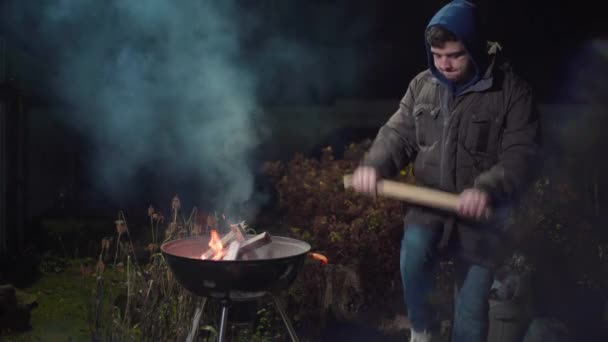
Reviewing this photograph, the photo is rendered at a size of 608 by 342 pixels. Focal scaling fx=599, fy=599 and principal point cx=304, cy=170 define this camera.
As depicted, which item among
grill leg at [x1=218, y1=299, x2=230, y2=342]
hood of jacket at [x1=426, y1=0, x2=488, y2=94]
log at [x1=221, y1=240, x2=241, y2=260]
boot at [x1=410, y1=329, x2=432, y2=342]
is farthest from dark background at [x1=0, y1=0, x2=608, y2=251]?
hood of jacket at [x1=426, y1=0, x2=488, y2=94]

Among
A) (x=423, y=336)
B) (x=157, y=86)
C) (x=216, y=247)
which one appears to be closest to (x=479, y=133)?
(x=423, y=336)

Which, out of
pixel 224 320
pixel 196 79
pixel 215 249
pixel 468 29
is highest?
pixel 468 29

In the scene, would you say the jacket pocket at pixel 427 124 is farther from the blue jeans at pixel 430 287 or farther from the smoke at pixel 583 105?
the smoke at pixel 583 105

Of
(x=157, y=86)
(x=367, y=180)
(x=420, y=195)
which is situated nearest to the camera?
(x=420, y=195)

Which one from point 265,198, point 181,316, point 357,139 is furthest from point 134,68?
point 181,316

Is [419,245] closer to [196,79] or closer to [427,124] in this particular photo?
[427,124]

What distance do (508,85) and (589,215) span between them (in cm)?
282

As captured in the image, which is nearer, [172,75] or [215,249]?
[215,249]

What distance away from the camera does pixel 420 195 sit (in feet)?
12.7

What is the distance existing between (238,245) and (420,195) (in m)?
1.33

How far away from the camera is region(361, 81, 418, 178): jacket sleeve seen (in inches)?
167

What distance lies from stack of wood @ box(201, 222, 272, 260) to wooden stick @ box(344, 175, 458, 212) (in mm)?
885

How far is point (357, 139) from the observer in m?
10.5

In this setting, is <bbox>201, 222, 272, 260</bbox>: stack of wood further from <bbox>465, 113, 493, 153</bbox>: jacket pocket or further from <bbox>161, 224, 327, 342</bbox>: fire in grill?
<bbox>465, 113, 493, 153</bbox>: jacket pocket
